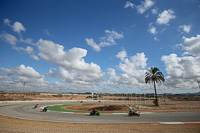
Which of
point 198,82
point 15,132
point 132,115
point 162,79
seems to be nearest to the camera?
point 15,132

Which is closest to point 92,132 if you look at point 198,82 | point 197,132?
point 197,132

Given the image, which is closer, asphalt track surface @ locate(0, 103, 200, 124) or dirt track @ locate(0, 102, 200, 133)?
dirt track @ locate(0, 102, 200, 133)

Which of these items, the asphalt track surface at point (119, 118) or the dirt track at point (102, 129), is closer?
the dirt track at point (102, 129)

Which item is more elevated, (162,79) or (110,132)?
(162,79)

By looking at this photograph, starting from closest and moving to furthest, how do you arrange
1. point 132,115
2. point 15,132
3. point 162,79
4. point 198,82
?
point 15,132, point 132,115, point 162,79, point 198,82

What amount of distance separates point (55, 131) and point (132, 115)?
41.8ft

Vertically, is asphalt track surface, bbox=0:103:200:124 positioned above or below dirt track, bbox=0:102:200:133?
below

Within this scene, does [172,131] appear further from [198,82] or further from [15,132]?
[198,82]

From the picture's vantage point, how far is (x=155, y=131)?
35.2 feet

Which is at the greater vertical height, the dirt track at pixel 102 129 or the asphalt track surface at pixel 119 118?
the dirt track at pixel 102 129

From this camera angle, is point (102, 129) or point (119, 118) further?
point (119, 118)

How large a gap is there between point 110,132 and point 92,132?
167 cm

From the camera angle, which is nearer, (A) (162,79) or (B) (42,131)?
(B) (42,131)

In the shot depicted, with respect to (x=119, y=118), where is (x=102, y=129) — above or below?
above
